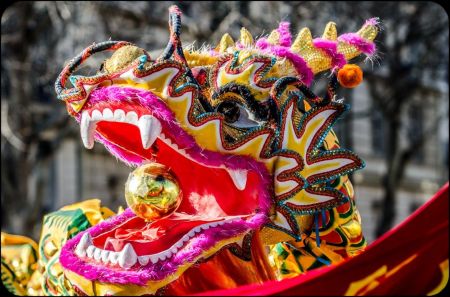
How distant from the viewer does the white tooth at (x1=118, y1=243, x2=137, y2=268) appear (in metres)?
2.79

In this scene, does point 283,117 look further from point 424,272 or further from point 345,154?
point 424,272

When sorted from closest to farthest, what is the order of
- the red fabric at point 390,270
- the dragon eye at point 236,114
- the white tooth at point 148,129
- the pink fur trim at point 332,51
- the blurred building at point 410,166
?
the red fabric at point 390,270 < the white tooth at point 148,129 < the dragon eye at point 236,114 < the pink fur trim at point 332,51 < the blurred building at point 410,166

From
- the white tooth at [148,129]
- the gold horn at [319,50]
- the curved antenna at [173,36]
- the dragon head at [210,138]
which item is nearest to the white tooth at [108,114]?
the dragon head at [210,138]

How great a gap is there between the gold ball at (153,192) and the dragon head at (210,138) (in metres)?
0.05

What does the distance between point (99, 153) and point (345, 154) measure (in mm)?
15189

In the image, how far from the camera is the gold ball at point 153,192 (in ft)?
9.82

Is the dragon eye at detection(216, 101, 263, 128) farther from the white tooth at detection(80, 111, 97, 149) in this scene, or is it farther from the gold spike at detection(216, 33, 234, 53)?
the white tooth at detection(80, 111, 97, 149)

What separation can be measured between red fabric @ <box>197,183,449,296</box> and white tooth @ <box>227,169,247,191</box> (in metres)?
0.89

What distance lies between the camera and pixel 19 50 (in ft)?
35.8

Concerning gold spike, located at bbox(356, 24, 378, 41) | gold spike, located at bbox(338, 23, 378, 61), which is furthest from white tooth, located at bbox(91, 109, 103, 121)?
gold spike, located at bbox(356, 24, 378, 41)

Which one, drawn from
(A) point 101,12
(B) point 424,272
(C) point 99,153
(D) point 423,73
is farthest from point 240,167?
(C) point 99,153

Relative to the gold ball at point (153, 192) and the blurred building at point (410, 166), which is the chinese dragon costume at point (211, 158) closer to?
the gold ball at point (153, 192)

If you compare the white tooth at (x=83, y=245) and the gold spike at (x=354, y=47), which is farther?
the gold spike at (x=354, y=47)

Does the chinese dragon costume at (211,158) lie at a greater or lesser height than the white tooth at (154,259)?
greater
